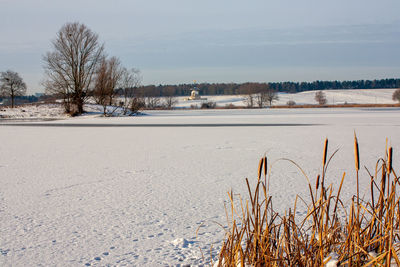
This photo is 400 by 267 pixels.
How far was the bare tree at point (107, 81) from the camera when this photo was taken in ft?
120

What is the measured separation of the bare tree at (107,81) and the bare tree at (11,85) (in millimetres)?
17817

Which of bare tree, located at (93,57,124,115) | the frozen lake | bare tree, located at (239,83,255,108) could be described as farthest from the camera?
bare tree, located at (239,83,255,108)

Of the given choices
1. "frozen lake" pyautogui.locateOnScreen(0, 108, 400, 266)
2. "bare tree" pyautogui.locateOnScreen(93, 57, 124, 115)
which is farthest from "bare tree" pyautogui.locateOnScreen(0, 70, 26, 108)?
"frozen lake" pyautogui.locateOnScreen(0, 108, 400, 266)

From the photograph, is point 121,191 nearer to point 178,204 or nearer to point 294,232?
point 178,204

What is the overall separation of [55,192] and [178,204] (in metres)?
1.82

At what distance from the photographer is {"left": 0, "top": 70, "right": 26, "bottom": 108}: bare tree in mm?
49594

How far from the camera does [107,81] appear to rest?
1465 inches

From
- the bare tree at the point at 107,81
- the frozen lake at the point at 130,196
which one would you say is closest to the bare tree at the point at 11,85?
the bare tree at the point at 107,81

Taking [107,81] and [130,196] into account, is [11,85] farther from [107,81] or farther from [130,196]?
[130,196]

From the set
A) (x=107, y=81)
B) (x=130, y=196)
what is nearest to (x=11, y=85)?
(x=107, y=81)

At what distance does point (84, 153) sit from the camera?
9.12 meters

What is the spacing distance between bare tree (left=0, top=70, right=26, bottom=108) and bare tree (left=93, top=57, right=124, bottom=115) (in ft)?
58.5

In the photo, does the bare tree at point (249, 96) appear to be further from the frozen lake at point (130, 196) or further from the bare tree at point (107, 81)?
the frozen lake at point (130, 196)

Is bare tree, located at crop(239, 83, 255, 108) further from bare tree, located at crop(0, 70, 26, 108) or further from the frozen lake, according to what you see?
the frozen lake
